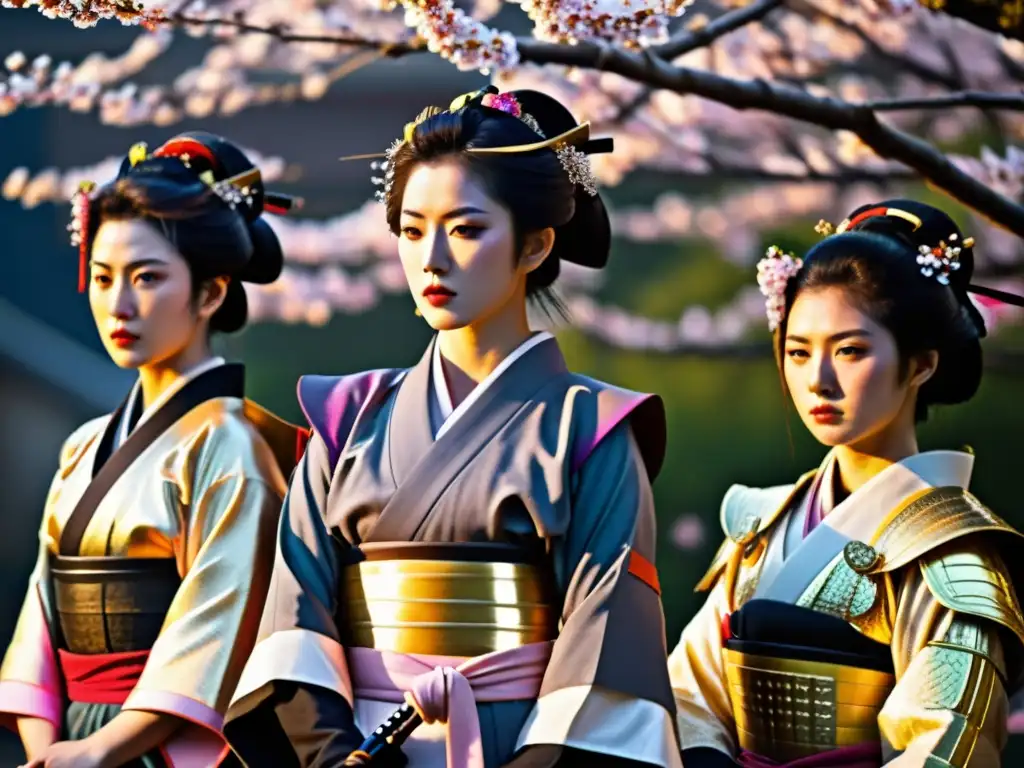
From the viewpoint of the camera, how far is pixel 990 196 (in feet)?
14.7

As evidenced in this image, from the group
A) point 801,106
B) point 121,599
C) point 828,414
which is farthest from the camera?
point 801,106

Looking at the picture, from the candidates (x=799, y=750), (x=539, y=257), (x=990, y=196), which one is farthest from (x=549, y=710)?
(x=990, y=196)

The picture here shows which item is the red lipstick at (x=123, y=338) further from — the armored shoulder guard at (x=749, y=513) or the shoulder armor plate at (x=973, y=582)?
the shoulder armor plate at (x=973, y=582)

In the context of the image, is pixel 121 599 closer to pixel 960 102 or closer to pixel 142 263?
pixel 142 263

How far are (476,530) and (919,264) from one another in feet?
3.68

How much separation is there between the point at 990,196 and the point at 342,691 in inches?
102

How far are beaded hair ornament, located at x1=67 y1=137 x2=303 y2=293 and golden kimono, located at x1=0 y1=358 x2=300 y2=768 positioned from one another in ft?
1.35

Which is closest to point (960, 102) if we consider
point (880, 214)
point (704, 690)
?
point (880, 214)

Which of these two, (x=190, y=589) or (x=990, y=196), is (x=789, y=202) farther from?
(x=190, y=589)

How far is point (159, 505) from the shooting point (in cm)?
352

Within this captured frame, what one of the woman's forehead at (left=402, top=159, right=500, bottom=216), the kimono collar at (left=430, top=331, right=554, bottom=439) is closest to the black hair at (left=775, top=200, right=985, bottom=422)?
the kimono collar at (left=430, top=331, right=554, bottom=439)

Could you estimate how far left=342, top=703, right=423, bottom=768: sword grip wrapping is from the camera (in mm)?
2768

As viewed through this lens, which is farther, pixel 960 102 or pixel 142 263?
pixel 960 102

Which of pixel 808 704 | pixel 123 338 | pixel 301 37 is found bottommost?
pixel 808 704
